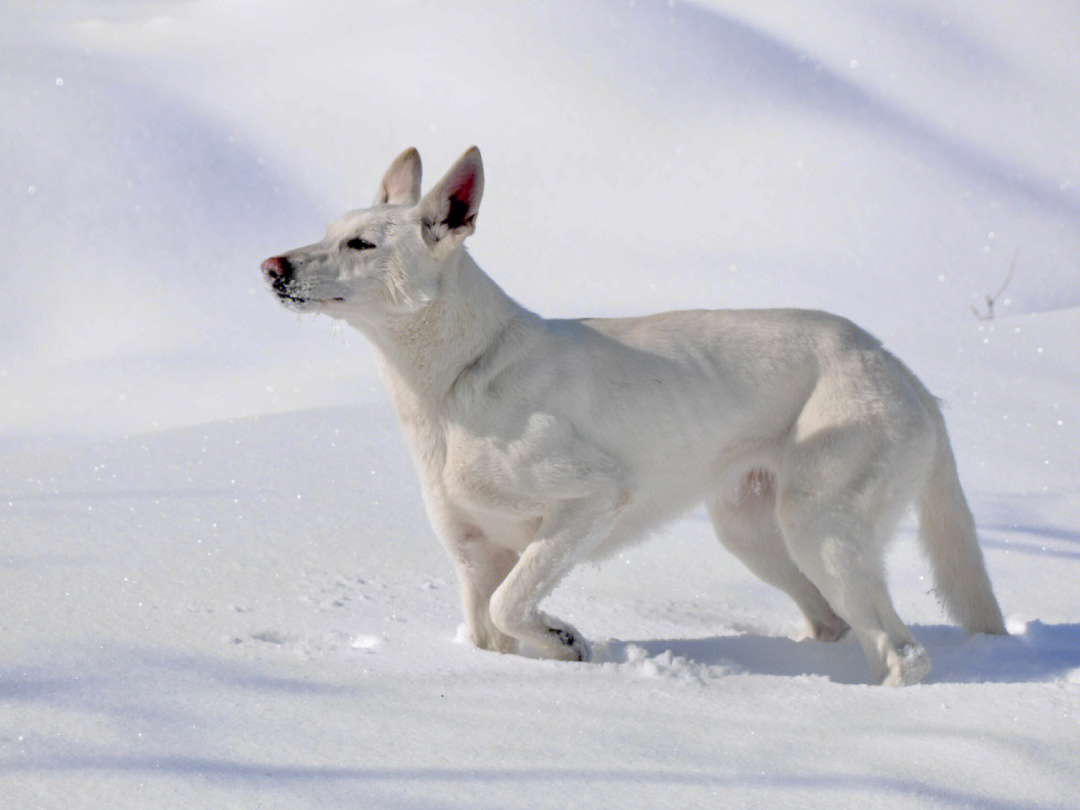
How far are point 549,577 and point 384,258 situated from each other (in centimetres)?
107

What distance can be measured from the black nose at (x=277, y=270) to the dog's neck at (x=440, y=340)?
1.12 ft

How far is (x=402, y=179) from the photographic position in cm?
408

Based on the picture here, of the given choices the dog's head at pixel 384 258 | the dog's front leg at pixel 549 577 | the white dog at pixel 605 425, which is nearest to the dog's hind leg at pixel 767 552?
the white dog at pixel 605 425

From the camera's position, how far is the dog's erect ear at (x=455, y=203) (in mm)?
3545

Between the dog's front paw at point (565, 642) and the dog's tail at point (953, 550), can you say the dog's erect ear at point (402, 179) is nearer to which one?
the dog's front paw at point (565, 642)

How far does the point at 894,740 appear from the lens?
267 centimetres

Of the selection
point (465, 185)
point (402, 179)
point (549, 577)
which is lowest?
point (549, 577)

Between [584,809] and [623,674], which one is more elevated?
[584,809]

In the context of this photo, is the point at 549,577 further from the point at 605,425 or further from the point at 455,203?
the point at 455,203

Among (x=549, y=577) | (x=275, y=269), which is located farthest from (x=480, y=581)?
(x=275, y=269)

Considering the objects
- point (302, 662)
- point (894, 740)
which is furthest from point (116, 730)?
point (894, 740)

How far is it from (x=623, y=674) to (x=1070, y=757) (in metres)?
1.15

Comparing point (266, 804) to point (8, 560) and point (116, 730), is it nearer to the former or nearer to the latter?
point (116, 730)

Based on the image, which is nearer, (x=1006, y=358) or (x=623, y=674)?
(x=623, y=674)
